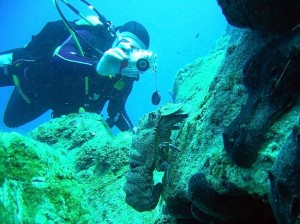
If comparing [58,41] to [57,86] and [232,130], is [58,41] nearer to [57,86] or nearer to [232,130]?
[57,86]

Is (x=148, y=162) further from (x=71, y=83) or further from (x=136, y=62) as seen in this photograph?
(x=71, y=83)

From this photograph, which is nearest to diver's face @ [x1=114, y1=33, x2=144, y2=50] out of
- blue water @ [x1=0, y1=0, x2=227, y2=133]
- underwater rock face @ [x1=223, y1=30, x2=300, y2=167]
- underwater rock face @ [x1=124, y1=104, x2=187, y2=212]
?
underwater rock face @ [x1=124, y1=104, x2=187, y2=212]

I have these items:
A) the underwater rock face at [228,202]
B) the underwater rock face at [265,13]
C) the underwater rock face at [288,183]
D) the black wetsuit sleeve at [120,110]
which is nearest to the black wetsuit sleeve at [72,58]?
the black wetsuit sleeve at [120,110]

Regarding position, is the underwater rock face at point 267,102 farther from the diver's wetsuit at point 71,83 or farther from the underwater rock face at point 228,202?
the diver's wetsuit at point 71,83

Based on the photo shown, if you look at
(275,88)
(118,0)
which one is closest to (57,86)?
Result: (275,88)

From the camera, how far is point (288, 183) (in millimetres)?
1033

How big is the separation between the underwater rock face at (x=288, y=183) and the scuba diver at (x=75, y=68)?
4.51 meters

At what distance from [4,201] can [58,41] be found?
5.85 meters

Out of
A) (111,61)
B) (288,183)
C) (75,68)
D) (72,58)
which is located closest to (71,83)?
(75,68)

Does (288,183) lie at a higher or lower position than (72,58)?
higher

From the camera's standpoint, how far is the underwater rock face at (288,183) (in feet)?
3.31

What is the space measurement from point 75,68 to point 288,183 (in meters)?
5.53

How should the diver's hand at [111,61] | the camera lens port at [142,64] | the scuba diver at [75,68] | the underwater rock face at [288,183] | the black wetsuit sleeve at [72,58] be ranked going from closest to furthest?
the underwater rock face at [288,183], the diver's hand at [111,61], the camera lens port at [142,64], the black wetsuit sleeve at [72,58], the scuba diver at [75,68]

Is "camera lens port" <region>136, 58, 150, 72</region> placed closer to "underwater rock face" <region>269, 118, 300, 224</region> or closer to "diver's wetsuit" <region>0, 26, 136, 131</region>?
"diver's wetsuit" <region>0, 26, 136, 131</region>
